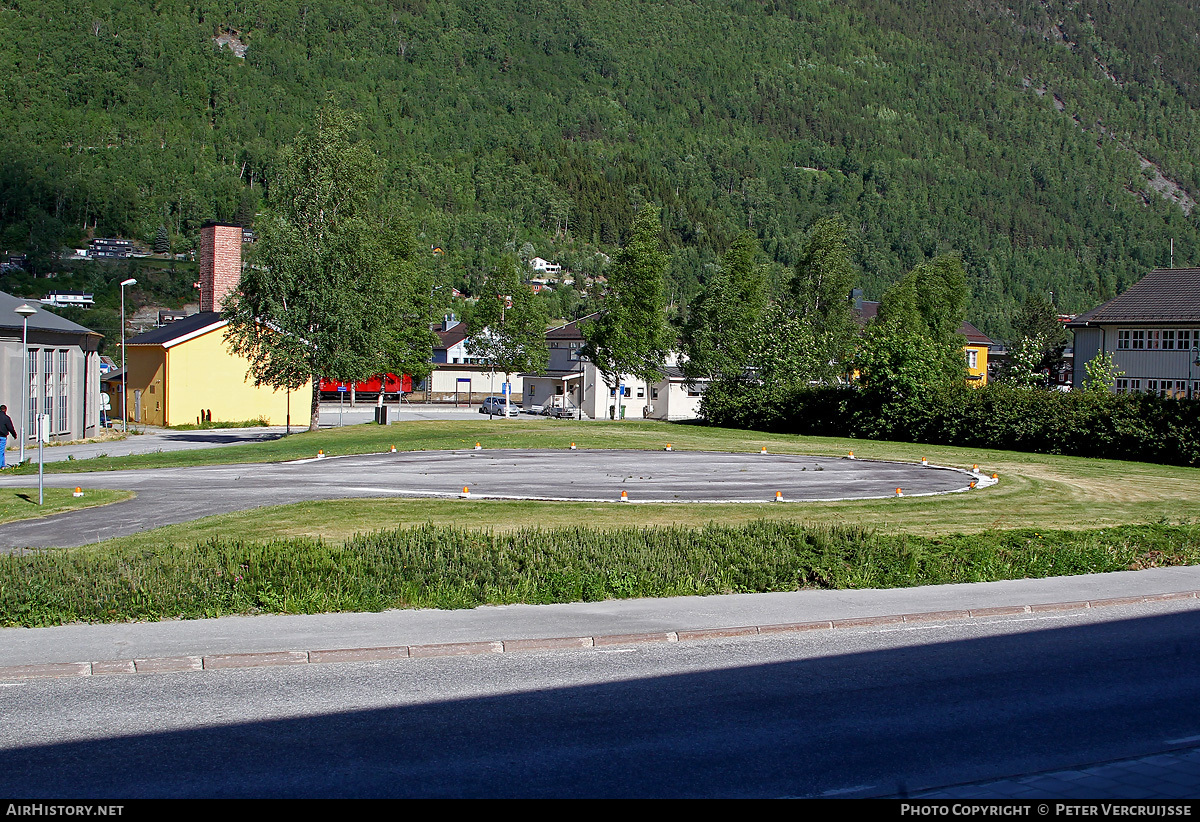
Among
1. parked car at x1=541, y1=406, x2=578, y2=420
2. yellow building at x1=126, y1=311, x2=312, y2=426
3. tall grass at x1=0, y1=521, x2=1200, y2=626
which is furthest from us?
parked car at x1=541, y1=406, x2=578, y2=420

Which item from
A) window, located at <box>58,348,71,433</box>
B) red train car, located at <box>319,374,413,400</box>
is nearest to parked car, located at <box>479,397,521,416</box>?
red train car, located at <box>319,374,413,400</box>

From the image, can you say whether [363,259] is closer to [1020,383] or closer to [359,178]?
[359,178]

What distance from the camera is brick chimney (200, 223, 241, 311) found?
64875 mm

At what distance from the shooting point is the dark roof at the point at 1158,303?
53000mm

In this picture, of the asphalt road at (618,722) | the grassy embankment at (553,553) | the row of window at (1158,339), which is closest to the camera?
the asphalt road at (618,722)

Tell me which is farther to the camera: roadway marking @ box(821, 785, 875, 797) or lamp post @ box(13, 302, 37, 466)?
lamp post @ box(13, 302, 37, 466)

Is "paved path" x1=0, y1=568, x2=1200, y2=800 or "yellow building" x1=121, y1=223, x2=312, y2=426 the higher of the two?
"yellow building" x1=121, y1=223, x2=312, y2=426

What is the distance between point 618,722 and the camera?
25.9ft

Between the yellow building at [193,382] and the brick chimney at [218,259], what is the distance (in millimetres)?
3728

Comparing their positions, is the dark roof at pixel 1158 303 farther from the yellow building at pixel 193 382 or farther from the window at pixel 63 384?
the window at pixel 63 384

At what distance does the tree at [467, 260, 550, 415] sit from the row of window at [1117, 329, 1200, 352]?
42603mm

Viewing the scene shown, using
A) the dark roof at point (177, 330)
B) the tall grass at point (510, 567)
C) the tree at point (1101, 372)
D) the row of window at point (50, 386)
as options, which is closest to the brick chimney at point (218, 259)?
the dark roof at point (177, 330)

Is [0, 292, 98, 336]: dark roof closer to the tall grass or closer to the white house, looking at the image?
the tall grass

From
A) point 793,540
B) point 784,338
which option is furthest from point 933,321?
point 793,540
